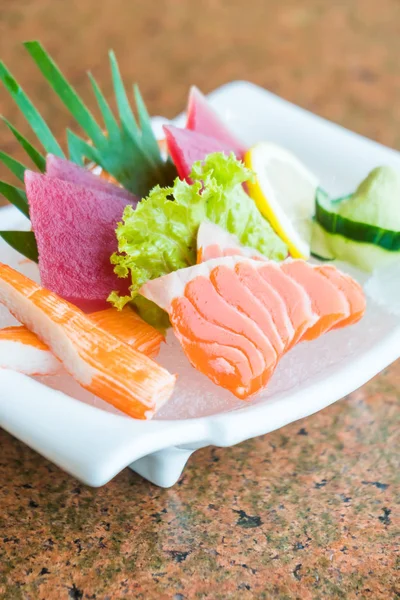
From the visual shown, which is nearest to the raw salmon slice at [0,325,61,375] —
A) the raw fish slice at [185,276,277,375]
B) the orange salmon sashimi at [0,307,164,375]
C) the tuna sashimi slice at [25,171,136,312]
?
the orange salmon sashimi at [0,307,164,375]

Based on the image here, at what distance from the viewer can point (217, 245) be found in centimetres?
142

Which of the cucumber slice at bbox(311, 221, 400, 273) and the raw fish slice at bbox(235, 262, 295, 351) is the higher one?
the raw fish slice at bbox(235, 262, 295, 351)

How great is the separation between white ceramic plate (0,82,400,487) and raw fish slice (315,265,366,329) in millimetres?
65

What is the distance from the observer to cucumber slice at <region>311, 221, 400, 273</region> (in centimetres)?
166

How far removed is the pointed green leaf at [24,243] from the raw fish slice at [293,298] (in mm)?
499

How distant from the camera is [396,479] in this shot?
1.44 m

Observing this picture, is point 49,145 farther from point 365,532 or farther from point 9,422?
point 365,532

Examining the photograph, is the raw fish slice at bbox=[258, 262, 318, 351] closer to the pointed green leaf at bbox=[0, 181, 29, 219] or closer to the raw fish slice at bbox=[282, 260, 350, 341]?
the raw fish slice at bbox=[282, 260, 350, 341]

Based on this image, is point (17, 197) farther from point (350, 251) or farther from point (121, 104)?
point (350, 251)

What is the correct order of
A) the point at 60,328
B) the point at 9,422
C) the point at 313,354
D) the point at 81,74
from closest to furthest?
1. the point at 9,422
2. the point at 60,328
3. the point at 313,354
4. the point at 81,74

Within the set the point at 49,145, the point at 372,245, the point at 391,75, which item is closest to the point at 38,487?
the point at 49,145

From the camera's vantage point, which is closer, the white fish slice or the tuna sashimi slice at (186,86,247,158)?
the white fish slice

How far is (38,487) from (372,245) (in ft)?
2.80

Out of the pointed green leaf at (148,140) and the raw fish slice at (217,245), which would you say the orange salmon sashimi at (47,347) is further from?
the pointed green leaf at (148,140)
